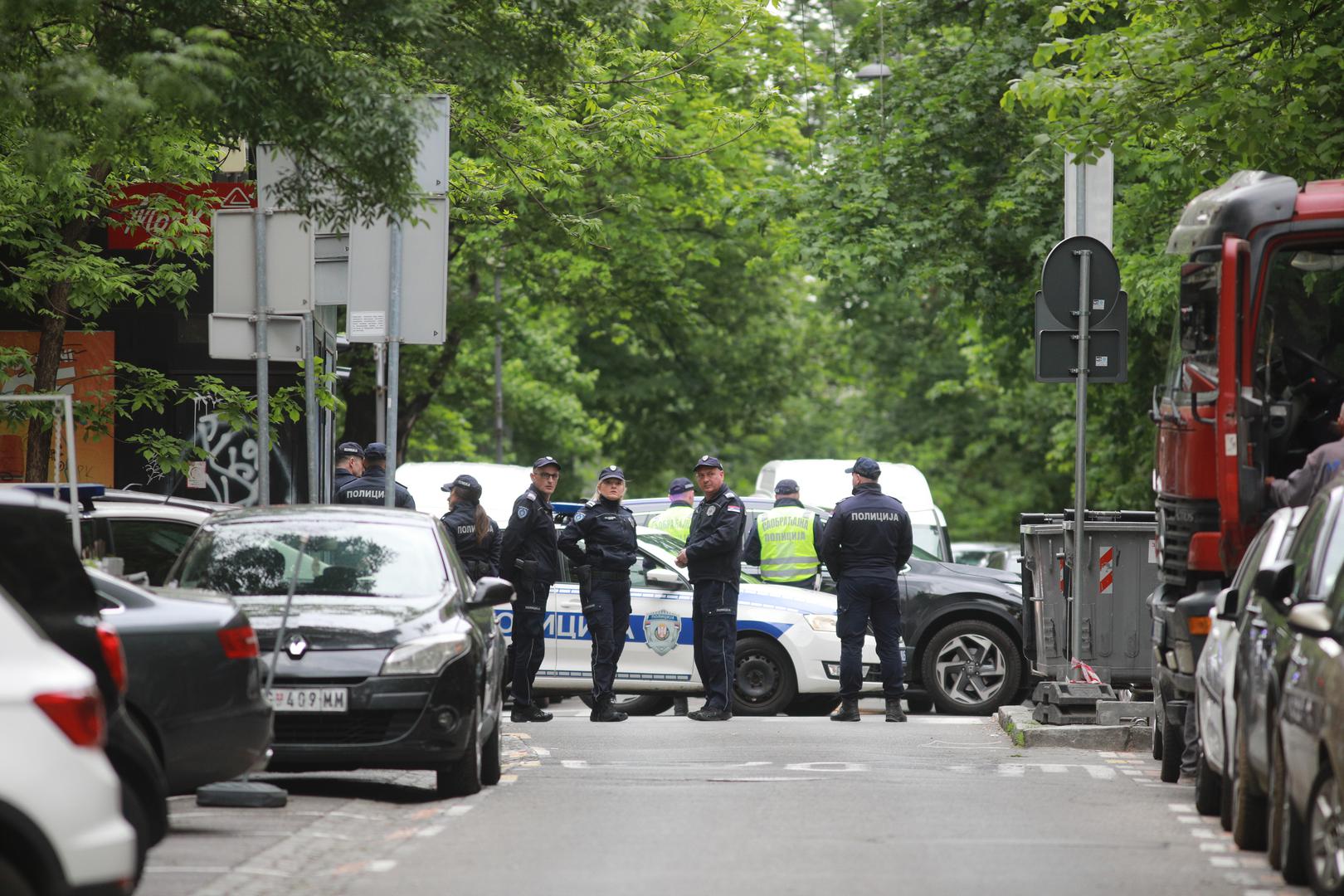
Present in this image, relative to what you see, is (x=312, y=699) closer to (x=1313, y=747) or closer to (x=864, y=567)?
(x=1313, y=747)

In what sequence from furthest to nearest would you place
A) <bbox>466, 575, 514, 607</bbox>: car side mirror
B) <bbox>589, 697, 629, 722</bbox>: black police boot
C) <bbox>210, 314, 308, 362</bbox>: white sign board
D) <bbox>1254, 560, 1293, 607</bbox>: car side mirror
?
<bbox>589, 697, 629, 722</bbox>: black police boot → <bbox>210, 314, 308, 362</bbox>: white sign board → <bbox>466, 575, 514, 607</bbox>: car side mirror → <bbox>1254, 560, 1293, 607</bbox>: car side mirror

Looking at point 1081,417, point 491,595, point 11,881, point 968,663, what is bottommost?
point 968,663

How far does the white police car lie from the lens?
17625 mm

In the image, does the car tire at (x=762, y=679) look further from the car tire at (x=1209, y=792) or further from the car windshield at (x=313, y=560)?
the car tire at (x=1209, y=792)

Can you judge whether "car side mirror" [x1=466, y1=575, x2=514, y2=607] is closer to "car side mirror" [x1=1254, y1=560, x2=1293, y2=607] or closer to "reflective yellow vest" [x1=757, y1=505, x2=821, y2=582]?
"car side mirror" [x1=1254, y1=560, x2=1293, y2=607]

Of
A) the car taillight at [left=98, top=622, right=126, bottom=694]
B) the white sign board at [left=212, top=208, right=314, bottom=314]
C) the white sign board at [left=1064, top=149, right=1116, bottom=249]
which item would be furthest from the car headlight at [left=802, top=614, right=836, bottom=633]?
the car taillight at [left=98, top=622, right=126, bottom=694]

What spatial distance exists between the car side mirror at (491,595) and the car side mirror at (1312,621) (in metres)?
5.04

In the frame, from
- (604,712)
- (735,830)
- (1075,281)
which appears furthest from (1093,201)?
(735,830)

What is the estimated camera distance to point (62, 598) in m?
7.45

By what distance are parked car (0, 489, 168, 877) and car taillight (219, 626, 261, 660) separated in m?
1.59

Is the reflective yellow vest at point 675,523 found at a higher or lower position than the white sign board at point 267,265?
lower

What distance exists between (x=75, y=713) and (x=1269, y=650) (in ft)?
16.6

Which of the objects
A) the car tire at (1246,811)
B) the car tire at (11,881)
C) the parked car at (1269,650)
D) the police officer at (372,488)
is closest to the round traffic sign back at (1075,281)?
the police officer at (372,488)

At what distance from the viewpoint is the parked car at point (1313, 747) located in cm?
739
